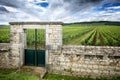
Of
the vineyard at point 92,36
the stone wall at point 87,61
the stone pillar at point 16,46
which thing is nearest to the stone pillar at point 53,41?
the stone wall at point 87,61

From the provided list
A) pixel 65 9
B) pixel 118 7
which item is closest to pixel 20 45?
pixel 65 9

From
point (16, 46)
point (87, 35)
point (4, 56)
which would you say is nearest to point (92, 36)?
point (87, 35)

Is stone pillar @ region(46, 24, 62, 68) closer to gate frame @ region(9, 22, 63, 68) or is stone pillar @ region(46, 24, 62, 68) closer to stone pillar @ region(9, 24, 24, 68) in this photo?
gate frame @ region(9, 22, 63, 68)

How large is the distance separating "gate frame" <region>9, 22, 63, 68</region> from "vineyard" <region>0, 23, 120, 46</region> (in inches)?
309

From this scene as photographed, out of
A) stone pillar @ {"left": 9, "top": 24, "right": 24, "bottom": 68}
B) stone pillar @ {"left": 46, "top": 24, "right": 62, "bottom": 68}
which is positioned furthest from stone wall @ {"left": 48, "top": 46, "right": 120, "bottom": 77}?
stone pillar @ {"left": 9, "top": 24, "right": 24, "bottom": 68}

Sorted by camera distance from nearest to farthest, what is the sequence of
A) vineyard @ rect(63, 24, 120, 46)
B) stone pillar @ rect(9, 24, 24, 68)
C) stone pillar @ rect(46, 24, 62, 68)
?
stone pillar @ rect(46, 24, 62, 68), stone pillar @ rect(9, 24, 24, 68), vineyard @ rect(63, 24, 120, 46)

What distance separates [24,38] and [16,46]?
2.50ft

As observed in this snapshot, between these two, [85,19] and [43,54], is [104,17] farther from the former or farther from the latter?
[43,54]

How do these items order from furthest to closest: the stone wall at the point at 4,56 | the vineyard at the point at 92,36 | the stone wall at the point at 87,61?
the vineyard at the point at 92,36
the stone wall at the point at 4,56
the stone wall at the point at 87,61

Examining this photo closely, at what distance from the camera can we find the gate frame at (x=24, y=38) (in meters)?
10.3

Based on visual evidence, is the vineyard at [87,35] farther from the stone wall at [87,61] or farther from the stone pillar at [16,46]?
the stone wall at [87,61]

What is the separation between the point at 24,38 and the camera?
11.1 m

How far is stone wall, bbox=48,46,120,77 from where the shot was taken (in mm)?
9438

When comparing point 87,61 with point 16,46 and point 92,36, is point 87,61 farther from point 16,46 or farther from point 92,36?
point 92,36
